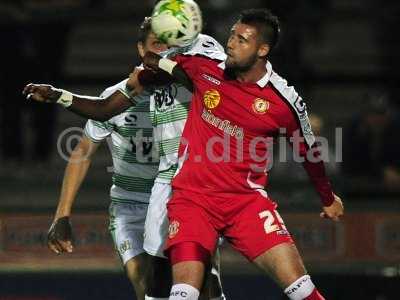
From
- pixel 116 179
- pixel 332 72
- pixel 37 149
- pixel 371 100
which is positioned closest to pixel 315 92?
pixel 332 72

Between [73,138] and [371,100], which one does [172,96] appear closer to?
[73,138]

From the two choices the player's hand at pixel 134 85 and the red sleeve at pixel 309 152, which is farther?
the player's hand at pixel 134 85

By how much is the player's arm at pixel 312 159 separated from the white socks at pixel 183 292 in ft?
3.21

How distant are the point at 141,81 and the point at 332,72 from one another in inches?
245

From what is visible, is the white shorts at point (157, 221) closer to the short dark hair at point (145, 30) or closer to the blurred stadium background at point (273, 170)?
the short dark hair at point (145, 30)

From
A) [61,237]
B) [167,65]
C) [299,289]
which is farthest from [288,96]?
[61,237]

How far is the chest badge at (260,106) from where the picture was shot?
20.3ft

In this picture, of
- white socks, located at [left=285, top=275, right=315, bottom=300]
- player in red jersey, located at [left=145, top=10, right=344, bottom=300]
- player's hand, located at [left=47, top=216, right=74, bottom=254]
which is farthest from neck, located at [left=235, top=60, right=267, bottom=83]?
player's hand, located at [left=47, top=216, right=74, bottom=254]

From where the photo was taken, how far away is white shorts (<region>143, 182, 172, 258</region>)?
6.56m

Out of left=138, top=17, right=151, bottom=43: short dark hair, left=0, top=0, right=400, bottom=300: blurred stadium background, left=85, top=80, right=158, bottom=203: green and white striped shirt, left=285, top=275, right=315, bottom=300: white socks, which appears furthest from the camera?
left=0, top=0, right=400, bottom=300: blurred stadium background

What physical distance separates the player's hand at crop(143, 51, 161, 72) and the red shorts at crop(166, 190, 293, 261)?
69cm

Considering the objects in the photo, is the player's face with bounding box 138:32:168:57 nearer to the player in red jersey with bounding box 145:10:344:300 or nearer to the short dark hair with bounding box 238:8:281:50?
the player in red jersey with bounding box 145:10:344:300

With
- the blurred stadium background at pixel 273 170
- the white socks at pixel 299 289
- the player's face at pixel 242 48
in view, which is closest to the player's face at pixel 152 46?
the player's face at pixel 242 48

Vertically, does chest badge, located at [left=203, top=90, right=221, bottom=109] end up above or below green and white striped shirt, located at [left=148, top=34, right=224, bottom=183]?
above
